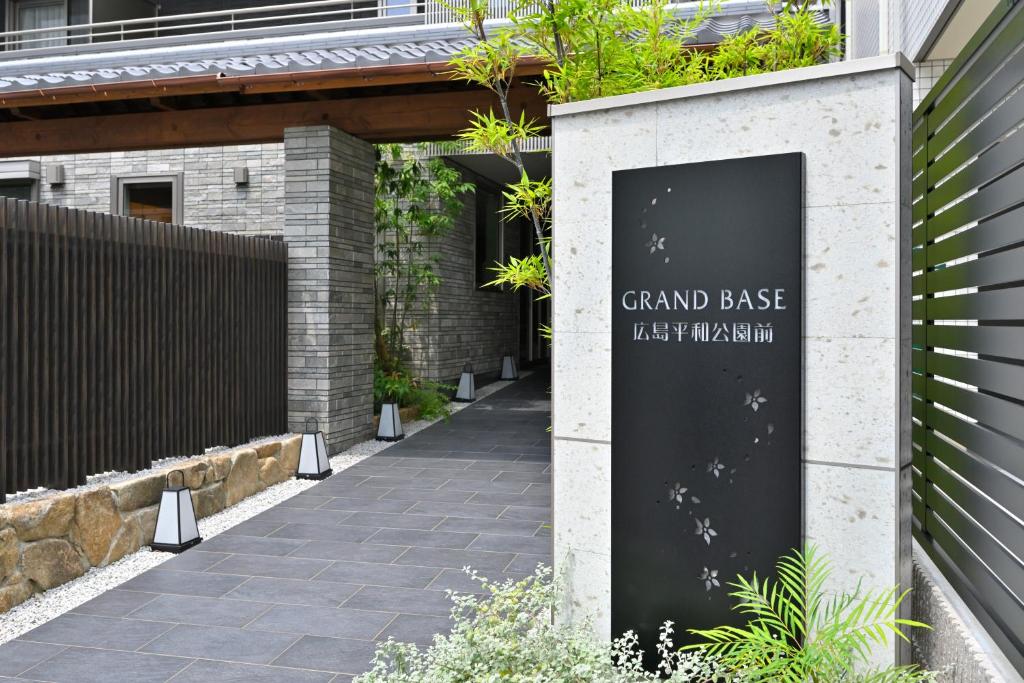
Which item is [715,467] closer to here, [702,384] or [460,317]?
[702,384]

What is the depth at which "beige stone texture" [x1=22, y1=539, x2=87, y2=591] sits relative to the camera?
4512 millimetres

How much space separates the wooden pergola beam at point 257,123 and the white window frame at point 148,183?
306 cm

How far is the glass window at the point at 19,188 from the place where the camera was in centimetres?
1312

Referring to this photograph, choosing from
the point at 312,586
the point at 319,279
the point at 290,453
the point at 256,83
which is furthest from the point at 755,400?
the point at 256,83

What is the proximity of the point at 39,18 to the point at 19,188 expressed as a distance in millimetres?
3253

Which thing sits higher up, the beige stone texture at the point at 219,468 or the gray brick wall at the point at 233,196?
the gray brick wall at the point at 233,196

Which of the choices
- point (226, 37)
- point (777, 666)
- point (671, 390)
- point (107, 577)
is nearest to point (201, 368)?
point (107, 577)

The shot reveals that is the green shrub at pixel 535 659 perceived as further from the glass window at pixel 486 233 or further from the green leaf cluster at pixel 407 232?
the glass window at pixel 486 233

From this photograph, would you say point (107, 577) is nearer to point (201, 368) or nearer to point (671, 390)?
point (201, 368)

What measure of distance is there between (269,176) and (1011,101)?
449 inches

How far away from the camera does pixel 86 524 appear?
4.97 m

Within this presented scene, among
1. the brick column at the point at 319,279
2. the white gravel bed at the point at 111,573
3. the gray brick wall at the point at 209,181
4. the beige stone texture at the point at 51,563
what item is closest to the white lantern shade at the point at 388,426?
the brick column at the point at 319,279

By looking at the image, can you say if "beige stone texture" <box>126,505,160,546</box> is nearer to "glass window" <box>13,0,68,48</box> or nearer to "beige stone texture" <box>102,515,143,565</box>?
"beige stone texture" <box>102,515,143,565</box>

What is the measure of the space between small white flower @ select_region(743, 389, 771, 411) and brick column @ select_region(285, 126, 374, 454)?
6315 millimetres
